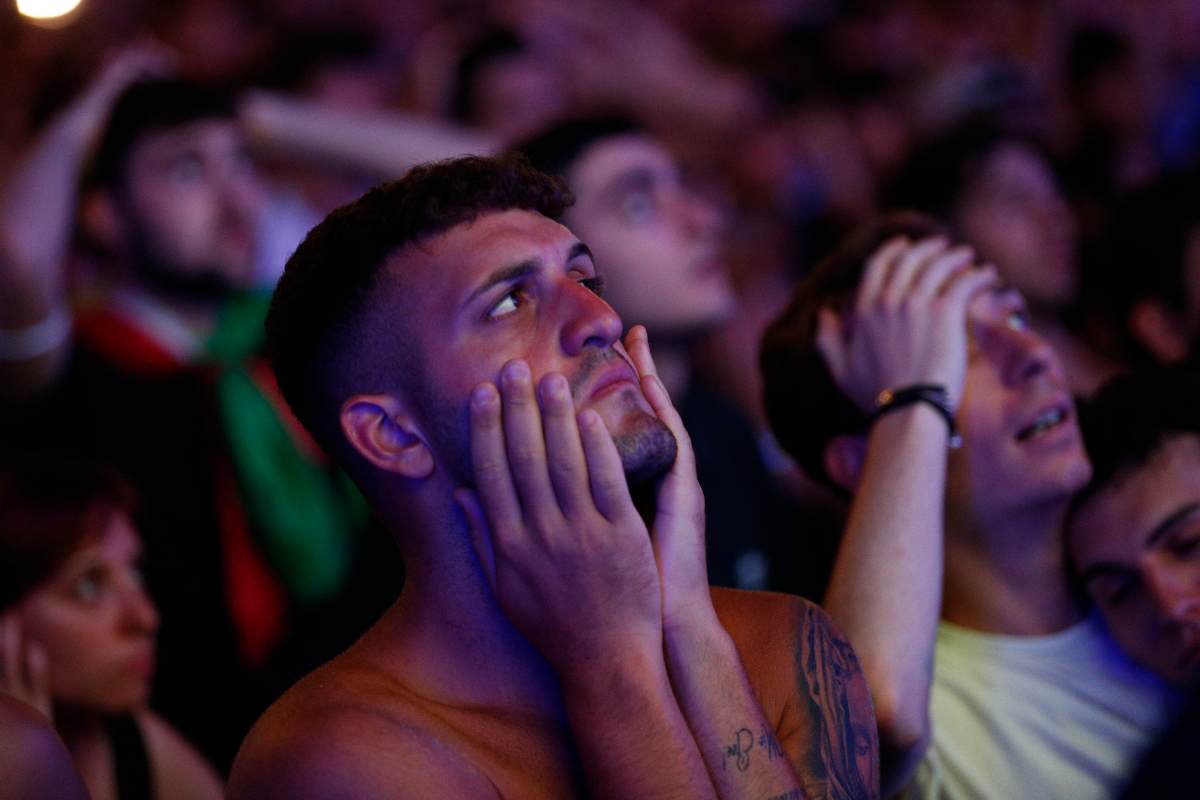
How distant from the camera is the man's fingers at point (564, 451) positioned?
56.3 inches

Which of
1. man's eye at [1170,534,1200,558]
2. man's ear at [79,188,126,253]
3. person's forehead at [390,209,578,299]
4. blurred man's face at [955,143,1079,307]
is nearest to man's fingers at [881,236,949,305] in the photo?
man's eye at [1170,534,1200,558]

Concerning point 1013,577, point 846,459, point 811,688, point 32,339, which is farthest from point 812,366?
point 32,339

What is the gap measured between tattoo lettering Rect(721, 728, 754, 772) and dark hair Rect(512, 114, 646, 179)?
6.35 feet

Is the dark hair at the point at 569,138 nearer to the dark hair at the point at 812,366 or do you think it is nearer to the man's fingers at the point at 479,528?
the dark hair at the point at 812,366

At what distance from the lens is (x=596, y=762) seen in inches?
55.0

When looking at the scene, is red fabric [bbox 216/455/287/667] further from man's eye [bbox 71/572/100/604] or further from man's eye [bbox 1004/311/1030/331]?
man's eye [bbox 1004/311/1030/331]

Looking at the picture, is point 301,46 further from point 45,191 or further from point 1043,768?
point 1043,768

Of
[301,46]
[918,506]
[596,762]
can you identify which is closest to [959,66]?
[301,46]

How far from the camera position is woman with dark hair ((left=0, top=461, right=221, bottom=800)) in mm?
2287

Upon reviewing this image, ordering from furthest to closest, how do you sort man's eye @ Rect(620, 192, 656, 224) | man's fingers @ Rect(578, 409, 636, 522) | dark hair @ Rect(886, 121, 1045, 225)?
dark hair @ Rect(886, 121, 1045, 225) < man's eye @ Rect(620, 192, 656, 224) < man's fingers @ Rect(578, 409, 636, 522)

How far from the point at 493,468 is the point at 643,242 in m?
1.81

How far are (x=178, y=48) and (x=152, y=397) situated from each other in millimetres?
2481

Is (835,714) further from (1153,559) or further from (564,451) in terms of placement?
(1153,559)

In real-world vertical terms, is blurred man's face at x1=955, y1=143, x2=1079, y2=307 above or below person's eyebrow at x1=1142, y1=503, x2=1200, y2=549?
above
